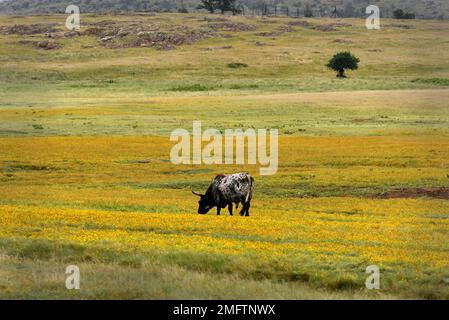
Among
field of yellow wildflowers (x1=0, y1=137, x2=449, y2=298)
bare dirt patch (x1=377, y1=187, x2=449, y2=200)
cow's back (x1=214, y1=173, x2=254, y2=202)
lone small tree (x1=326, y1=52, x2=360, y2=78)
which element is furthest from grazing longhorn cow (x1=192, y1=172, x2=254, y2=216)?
lone small tree (x1=326, y1=52, x2=360, y2=78)

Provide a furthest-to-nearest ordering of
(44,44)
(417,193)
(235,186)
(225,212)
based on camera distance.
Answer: (44,44) → (417,193) → (225,212) → (235,186)

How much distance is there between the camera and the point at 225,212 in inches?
1312

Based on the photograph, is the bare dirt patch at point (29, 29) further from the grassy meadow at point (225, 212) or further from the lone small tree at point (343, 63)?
the lone small tree at point (343, 63)

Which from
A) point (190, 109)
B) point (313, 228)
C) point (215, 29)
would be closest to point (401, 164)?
point (313, 228)

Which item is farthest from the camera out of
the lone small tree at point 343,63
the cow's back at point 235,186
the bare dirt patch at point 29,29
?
the bare dirt patch at point 29,29

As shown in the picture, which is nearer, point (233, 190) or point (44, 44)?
point (233, 190)

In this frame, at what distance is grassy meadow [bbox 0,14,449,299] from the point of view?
18828mm

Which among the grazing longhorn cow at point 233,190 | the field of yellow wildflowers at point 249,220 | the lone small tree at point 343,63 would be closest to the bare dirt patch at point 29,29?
the lone small tree at point 343,63

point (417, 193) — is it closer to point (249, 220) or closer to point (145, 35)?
point (249, 220)

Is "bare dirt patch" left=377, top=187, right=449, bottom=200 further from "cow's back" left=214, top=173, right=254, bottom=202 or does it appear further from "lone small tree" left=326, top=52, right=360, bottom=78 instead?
"lone small tree" left=326, top=52, right=360, bottom=78

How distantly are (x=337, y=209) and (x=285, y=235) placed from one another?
1014 centimetres

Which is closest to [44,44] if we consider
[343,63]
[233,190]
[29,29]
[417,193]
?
[29,29]

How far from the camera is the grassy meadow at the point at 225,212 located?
1883 cm
